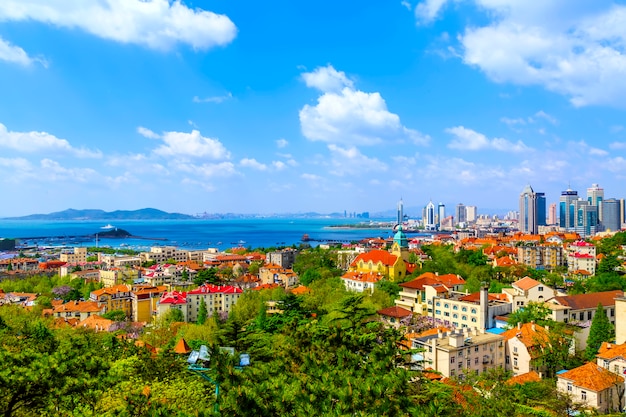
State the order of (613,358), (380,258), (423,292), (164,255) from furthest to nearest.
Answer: (164,255), (380,258), (423,292), (613,358)

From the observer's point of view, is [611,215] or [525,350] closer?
[525,350]

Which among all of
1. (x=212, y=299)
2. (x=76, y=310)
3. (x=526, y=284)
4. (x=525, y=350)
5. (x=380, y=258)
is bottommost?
(x=76, y=310)

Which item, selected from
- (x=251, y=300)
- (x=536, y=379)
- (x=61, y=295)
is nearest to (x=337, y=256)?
(x=251, y=300)

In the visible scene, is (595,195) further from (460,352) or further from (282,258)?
(460,352)

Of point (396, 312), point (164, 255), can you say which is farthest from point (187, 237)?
point (396, 312)

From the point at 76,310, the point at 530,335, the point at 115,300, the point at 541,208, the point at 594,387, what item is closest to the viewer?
the point at 594,387

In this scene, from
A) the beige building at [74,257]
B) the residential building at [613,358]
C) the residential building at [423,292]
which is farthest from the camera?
the beige building at [74,257]

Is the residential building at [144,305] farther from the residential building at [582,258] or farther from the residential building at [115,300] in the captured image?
the residential building at [582,258]

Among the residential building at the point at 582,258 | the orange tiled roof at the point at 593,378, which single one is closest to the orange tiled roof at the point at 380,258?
the residential building at the point at 582,258
